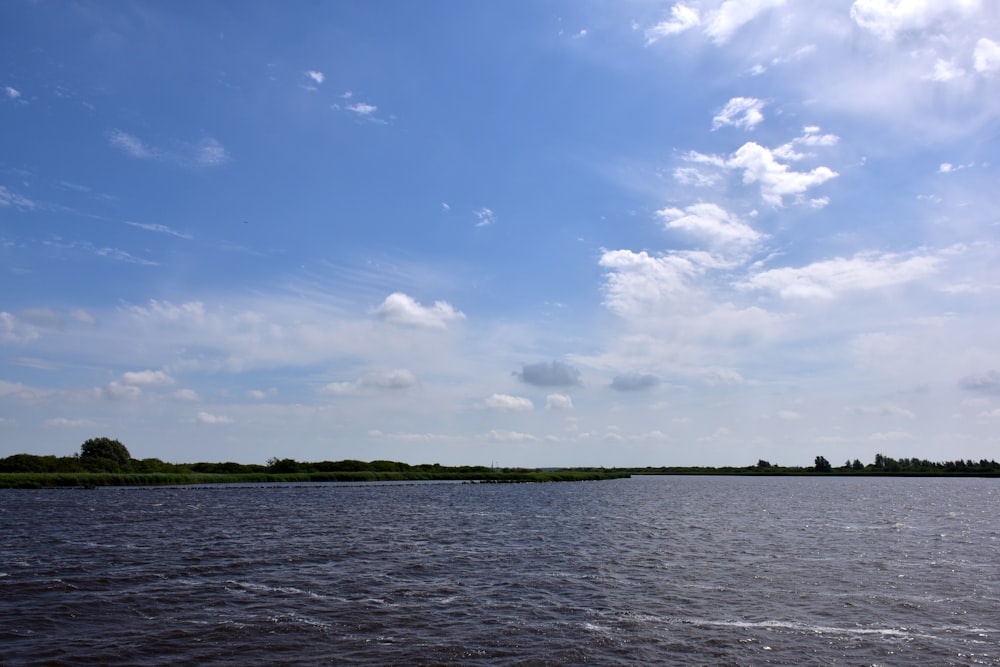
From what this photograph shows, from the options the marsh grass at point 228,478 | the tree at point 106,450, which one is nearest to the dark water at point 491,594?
the marsh grass at point 228,478

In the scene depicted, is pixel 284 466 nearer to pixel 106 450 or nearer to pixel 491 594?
pixel 106 450

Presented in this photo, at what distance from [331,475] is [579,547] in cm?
10926

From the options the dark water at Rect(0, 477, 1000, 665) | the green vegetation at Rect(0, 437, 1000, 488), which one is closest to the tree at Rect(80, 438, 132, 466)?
the green vegetation at Rect(0, 437, 1000, 488)

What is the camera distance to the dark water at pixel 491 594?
61.0 ft

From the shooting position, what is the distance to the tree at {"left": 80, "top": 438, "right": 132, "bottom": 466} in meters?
136

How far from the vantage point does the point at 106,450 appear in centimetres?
13838

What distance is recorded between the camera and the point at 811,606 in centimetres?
2411

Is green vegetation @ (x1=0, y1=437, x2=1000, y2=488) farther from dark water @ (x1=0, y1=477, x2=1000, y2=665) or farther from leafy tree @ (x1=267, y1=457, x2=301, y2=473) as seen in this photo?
dark water @ (x1=0, y1=477, x2=1000, y2=665)

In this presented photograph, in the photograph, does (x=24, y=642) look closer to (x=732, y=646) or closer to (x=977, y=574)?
(x=732, y=646)

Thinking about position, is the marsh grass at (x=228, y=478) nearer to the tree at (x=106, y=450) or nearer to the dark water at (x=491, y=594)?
the tree at (x=106, y=450)

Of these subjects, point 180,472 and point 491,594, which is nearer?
point 491,594

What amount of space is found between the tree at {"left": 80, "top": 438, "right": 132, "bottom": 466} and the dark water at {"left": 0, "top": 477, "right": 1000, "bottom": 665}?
9461 centimetres

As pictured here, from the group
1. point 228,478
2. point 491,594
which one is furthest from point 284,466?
point 491,594

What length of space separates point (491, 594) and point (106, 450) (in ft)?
452
